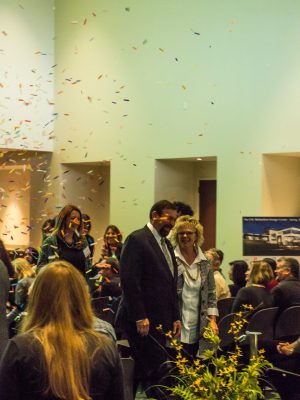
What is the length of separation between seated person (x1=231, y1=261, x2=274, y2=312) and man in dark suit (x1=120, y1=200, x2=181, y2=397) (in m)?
1.29

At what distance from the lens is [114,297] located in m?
6.74

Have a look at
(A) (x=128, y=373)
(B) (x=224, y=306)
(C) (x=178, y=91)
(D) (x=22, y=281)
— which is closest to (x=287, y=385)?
(B) (x=224, y=306)

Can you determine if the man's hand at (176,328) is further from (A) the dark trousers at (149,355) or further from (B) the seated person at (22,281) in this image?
(B) the seated person at (22,281)

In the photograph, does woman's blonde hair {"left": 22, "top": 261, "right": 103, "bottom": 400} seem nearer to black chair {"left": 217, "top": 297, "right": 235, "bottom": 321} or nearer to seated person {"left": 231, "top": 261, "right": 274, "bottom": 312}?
seated person {"left": 231, "top": 261, "right": 274, "bottom": 312}

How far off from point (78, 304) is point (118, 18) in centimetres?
995

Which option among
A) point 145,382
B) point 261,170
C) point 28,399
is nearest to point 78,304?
point 28,399

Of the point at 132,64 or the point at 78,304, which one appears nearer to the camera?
the point at 78,304

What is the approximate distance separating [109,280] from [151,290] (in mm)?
2022

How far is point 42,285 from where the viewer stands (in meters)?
2.24

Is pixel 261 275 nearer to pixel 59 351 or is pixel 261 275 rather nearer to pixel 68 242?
pixel 68 242

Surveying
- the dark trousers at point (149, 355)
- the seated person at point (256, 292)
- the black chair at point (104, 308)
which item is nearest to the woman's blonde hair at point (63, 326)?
the dark trousers at point (149, 355)

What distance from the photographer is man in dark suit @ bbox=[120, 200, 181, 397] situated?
4.81 metres

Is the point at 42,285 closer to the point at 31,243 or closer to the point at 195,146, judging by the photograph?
the point at 195,146

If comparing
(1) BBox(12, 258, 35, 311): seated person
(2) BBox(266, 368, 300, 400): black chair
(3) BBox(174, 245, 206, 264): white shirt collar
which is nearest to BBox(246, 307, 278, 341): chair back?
(2) BBox(266, 368, 300, 400): black chair
